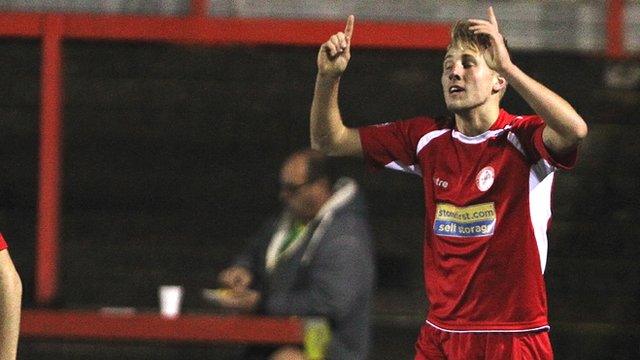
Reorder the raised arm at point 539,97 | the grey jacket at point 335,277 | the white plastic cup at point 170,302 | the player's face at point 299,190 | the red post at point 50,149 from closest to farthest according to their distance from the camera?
the raised arm at point 539,97 → the grey jacket at point 335,277 → the player's face at point 299,190 → the white plastic cup at point 170,302 → the red post at point 50,149

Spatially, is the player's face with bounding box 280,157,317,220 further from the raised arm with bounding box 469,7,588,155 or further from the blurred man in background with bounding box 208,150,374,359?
the raised arm with bounding box 469,7,588,155

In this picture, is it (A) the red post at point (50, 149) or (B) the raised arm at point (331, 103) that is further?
(A) the red post at point (50, 149)

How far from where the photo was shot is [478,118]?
164 inches

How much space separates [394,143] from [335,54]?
41cm

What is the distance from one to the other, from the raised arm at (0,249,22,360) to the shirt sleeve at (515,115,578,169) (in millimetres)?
1469

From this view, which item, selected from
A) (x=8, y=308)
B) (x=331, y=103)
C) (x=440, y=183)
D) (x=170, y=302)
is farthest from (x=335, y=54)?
(x=170, y=302)

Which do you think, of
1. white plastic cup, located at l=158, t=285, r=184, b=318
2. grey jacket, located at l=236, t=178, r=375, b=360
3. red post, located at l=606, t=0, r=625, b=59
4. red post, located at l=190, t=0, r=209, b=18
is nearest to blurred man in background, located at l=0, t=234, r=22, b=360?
grey jacket, located at l=236, t=178, r=375, b=360

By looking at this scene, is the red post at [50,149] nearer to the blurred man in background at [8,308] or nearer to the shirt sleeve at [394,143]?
the shirt sleeve at [394,143]

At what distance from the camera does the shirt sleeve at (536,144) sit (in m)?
3.89

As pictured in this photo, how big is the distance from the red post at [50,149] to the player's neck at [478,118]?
A: 3576 millimetres

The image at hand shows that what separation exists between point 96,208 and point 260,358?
6.86 feet

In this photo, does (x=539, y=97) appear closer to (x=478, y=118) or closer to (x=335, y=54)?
(x=478, y=118)

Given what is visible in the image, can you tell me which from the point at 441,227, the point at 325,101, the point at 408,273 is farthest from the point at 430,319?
the point at 408,273

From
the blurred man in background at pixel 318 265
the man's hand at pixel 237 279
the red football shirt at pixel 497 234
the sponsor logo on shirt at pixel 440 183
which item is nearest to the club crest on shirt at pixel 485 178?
the red football shirt at pixel 497 234
